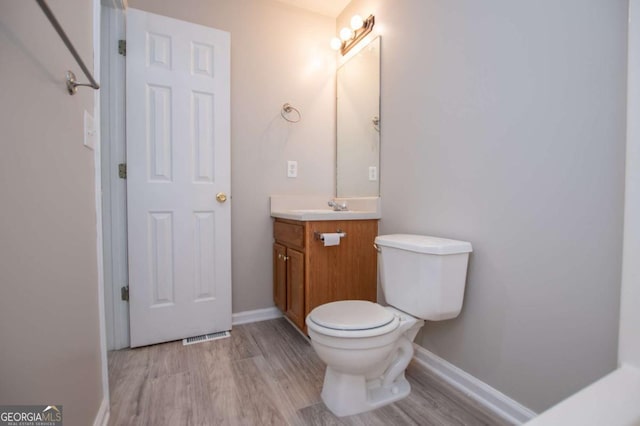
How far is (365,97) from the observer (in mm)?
2129

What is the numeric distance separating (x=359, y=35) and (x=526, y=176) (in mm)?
1618

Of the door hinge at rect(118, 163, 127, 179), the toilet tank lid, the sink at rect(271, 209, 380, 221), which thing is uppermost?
the door hinge at rect(118, 163, 127, 179)

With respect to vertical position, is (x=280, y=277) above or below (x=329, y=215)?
below

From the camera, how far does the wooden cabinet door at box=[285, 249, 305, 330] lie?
1826mm

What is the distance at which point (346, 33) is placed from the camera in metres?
2.21

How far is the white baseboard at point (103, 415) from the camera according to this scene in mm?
1095

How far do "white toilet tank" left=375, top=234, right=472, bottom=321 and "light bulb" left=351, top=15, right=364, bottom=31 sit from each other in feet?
5.25

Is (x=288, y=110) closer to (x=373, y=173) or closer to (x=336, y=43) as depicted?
(x=336, y=43)

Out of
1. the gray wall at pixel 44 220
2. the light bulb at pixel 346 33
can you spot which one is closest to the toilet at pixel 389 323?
the gray wall at pixel 44 220

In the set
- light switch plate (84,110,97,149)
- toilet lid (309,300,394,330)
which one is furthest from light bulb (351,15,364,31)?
toilet lid (309,300,394,330)

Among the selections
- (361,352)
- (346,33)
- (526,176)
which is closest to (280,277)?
(361,352)

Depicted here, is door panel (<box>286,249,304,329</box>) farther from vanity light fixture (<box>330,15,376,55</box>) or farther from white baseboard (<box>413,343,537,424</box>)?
vanity light fixture (<box>330,15,376,55</box>)

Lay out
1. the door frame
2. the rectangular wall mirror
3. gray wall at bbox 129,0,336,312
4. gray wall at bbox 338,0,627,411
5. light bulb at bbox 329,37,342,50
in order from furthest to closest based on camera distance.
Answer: light bulb at bbox 329,37,342,50, gray wall at bbox 129,0,336,312, the rectangular wall mirror, the door frame, gray wall at bbox 338,0,627,411

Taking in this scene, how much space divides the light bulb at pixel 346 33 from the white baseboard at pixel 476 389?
2180 millimetres
